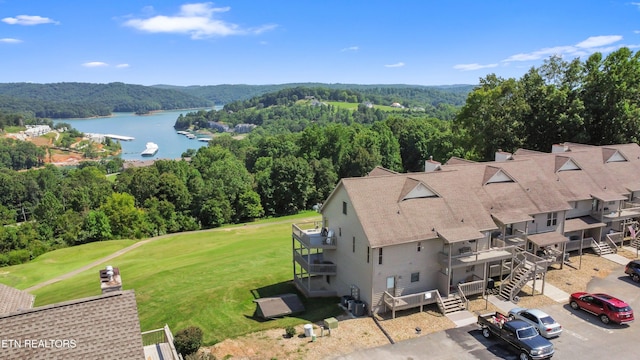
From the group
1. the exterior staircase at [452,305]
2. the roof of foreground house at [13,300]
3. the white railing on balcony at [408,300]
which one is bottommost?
the exterior staircase at [452,305]

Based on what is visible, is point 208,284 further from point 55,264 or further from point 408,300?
point 55,264

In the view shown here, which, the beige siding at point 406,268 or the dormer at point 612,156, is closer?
the beige siding at point 406,268

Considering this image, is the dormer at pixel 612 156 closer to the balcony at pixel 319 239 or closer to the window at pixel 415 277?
the window at pixel 415 277

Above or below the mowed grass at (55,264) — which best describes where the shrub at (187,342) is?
above

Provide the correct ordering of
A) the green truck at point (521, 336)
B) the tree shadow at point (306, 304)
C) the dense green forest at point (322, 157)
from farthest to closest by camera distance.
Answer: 1. the dense green forest at point (322, 157)
2. the tree shadow at point (306, 304)
3. the green truck at point (521, 336)

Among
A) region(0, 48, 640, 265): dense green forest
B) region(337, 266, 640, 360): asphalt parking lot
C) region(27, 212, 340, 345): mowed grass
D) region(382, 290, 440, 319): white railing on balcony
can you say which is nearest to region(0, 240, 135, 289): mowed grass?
region(27, 212, 340, 345): mowed grass

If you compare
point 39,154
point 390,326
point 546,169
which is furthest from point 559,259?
point 39,154

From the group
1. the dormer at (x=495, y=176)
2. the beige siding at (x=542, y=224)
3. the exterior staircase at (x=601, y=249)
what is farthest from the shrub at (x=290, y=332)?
the exterior staircase at (x=601, y=249)
